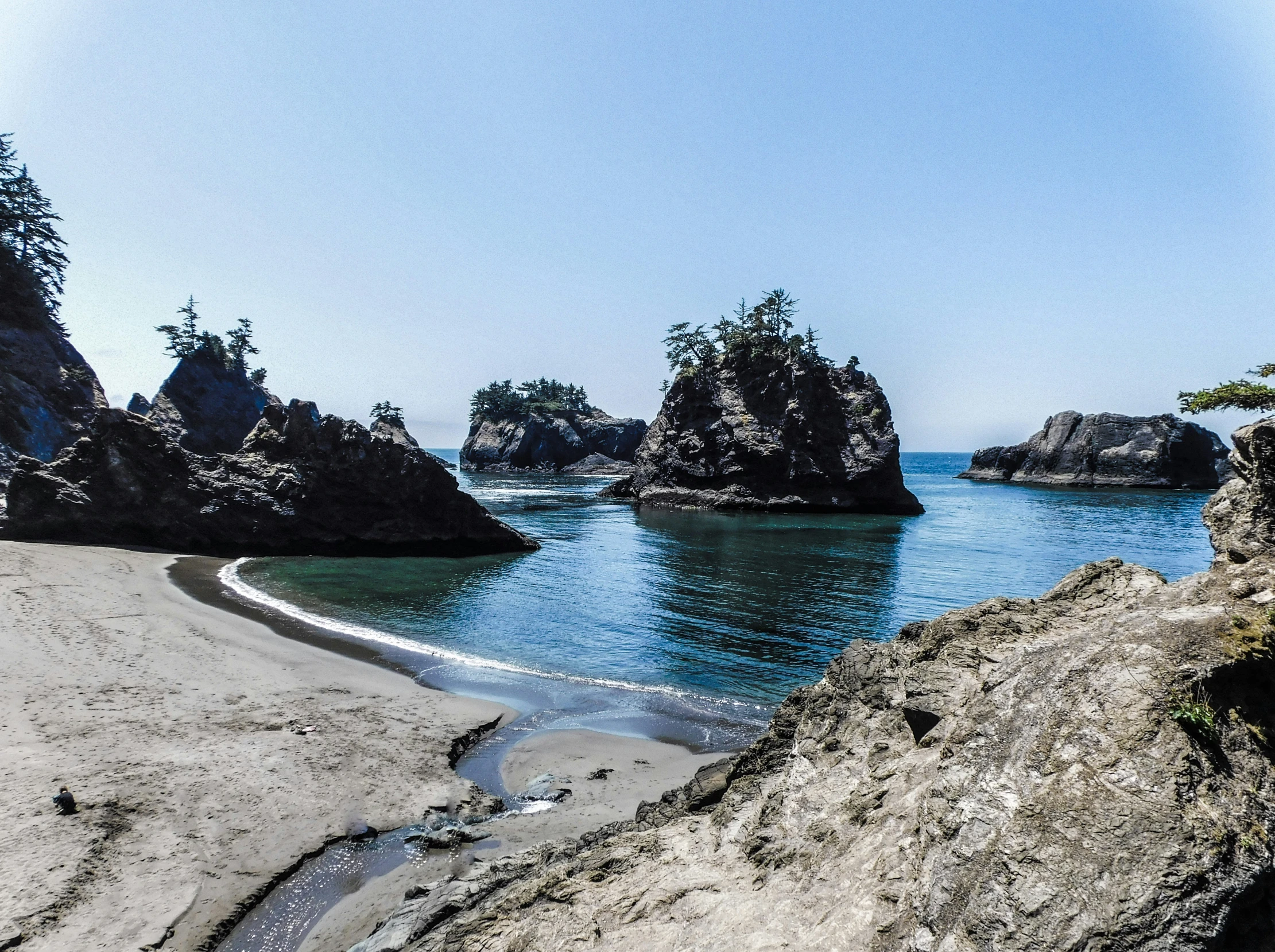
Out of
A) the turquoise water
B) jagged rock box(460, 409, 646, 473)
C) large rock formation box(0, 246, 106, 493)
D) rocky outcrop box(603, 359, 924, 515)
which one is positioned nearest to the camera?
the turquoise water

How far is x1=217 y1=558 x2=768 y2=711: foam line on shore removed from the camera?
1736cm

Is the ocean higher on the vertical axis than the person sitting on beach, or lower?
lower

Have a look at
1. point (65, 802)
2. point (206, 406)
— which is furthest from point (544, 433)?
point (65, 802)

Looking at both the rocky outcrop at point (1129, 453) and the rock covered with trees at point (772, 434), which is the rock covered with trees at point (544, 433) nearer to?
the rock covered with trees at point (772, 434)

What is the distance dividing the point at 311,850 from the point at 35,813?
3622 mm

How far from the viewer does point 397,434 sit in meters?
81.8

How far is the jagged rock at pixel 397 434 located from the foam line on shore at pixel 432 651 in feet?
47.2

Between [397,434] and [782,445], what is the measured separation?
4691 centimetres

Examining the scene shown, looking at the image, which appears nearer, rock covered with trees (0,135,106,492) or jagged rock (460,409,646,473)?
rock covered with trees (0,135,106,492)

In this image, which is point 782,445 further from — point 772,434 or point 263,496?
point 263,496

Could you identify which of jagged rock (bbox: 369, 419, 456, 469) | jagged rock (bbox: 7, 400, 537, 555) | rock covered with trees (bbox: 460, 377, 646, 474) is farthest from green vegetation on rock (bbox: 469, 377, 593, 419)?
jagged rock (bbox: 7, 400, 537, 555)

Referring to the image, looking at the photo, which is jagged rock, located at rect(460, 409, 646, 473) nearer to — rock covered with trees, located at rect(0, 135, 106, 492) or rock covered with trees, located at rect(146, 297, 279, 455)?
rock covered with trees, located at rect(146, 297, 279, 455)

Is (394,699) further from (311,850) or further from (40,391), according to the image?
(40,391)

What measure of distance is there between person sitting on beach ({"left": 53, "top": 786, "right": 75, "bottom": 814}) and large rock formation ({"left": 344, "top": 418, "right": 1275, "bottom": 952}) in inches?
206
